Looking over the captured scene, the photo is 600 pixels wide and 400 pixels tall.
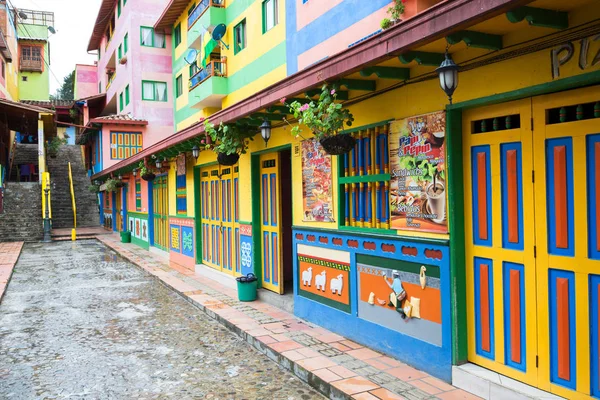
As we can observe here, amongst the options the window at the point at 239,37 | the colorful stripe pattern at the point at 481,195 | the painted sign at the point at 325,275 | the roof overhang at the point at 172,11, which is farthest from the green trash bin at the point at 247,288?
the roof overhang at the point at 172,11

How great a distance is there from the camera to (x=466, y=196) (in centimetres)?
513

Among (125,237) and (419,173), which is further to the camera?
(125,237)

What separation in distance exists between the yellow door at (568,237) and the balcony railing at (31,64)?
49.4m

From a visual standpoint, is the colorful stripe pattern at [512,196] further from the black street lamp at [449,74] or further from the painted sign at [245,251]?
the painted sign at [245,251]

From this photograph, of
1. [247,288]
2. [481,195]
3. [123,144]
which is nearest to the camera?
[481,195]

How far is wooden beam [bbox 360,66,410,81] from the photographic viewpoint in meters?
5.39

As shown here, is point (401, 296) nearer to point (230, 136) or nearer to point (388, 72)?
point (388, 72)

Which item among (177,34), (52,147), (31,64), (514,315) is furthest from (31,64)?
(514,315)

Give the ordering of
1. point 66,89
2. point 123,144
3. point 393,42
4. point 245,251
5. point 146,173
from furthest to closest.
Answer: point 66,89, point 123,144, point 146,173, point 245,251, point 393,42

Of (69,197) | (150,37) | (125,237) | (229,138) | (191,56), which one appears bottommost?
(125,237)

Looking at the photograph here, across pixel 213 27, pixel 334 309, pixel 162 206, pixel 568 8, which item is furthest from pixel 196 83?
pixel 568 8

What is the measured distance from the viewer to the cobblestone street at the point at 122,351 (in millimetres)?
5531

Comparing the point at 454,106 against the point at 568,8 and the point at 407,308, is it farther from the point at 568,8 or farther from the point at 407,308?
the point at 407,308

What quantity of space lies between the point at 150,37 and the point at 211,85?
1451 centimetres
